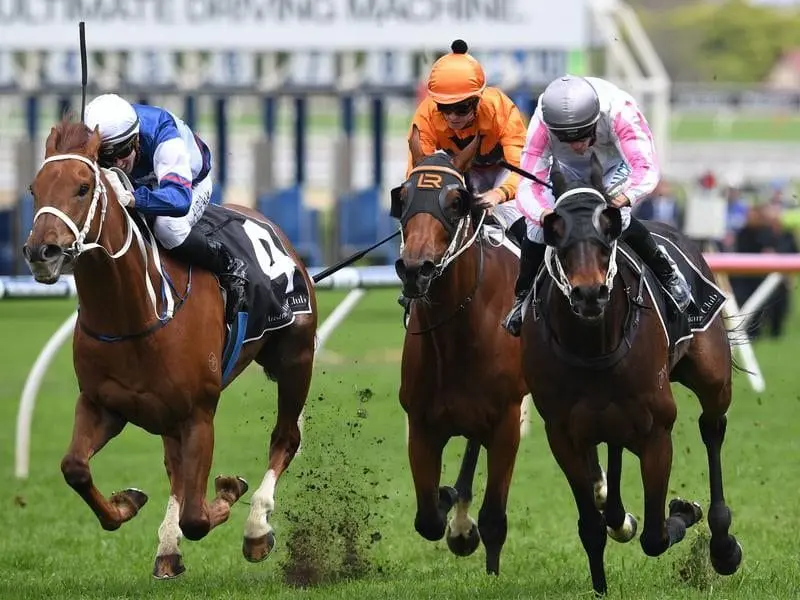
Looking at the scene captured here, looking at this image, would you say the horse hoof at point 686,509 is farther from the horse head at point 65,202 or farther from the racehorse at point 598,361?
the horse head at point 65,202

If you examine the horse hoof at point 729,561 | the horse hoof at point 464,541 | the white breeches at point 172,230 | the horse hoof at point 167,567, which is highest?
the white breeches at point 172,230

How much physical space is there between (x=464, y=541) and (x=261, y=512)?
0.79 metres

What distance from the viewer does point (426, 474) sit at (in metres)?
6.43

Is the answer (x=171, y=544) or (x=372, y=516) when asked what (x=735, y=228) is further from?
(x=171, y=544)

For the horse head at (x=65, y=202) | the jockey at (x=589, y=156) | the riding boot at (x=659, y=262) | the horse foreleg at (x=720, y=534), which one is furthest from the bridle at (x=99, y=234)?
the horse foreleg at (x=720, y=534)

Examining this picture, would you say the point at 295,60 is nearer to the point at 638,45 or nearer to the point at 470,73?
the point at 638,45

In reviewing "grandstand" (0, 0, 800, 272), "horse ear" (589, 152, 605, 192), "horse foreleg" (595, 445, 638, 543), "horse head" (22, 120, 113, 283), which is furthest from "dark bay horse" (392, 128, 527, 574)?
"grandstand" (0, 0, 800, 272)

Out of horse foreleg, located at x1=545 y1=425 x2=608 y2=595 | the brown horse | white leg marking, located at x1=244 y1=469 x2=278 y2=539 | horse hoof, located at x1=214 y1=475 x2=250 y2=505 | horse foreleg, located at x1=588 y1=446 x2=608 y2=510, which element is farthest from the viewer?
horse foreleg, located at x1=588 y1=446 x2=608 y2=510

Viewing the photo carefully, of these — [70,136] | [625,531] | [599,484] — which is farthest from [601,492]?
[70,136]

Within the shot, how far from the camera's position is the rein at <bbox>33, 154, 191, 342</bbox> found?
5.52 m

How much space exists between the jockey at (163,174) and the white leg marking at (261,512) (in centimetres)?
72

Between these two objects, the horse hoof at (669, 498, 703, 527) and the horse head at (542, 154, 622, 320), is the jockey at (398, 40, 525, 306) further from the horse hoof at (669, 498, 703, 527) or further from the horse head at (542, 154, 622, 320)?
the horse hoof at (669, 498, 703, 527)

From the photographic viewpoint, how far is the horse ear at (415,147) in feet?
20.5

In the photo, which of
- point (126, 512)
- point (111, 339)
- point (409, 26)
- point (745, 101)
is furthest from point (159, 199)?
point (745, 101)
